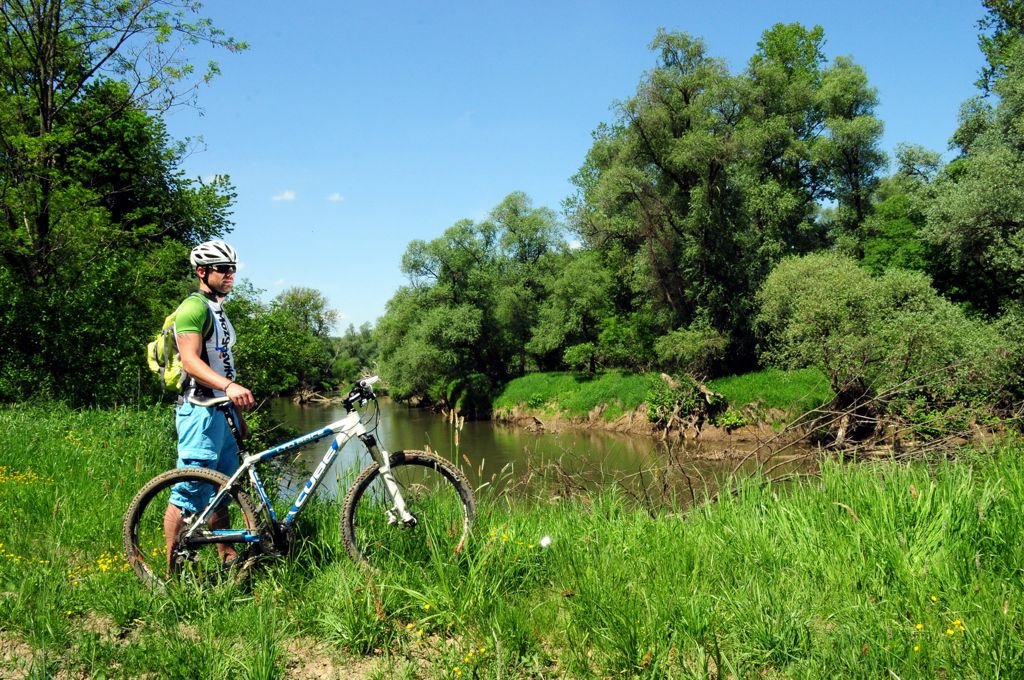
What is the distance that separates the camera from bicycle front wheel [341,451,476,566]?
11.7ft

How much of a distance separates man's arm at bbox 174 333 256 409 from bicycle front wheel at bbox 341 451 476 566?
0.79 metres

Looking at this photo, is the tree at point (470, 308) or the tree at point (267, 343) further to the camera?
the tree at point (470, 308)

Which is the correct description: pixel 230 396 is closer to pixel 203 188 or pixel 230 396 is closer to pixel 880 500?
pixel 880 500

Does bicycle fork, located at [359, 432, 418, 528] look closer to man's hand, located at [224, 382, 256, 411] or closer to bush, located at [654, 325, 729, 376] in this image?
man's hand, located at [224, 382, 256, 411]

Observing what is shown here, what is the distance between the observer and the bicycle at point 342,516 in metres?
3.55

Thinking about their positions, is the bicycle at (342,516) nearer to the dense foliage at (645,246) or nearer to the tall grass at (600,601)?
the tall grass at (600,601)

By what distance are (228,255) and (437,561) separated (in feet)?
6.85

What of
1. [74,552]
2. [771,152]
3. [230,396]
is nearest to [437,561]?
[230,396]

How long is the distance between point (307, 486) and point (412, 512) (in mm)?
613

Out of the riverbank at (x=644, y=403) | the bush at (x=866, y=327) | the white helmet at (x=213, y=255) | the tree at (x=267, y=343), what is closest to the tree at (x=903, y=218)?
the bush at (x=866, y=327)

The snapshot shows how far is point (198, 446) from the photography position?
3.70 metres

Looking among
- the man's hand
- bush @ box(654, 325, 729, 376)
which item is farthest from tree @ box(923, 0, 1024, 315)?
the man's hand

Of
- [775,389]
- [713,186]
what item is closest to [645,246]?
[713,186]

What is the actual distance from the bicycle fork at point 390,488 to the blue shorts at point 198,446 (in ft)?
2.67
